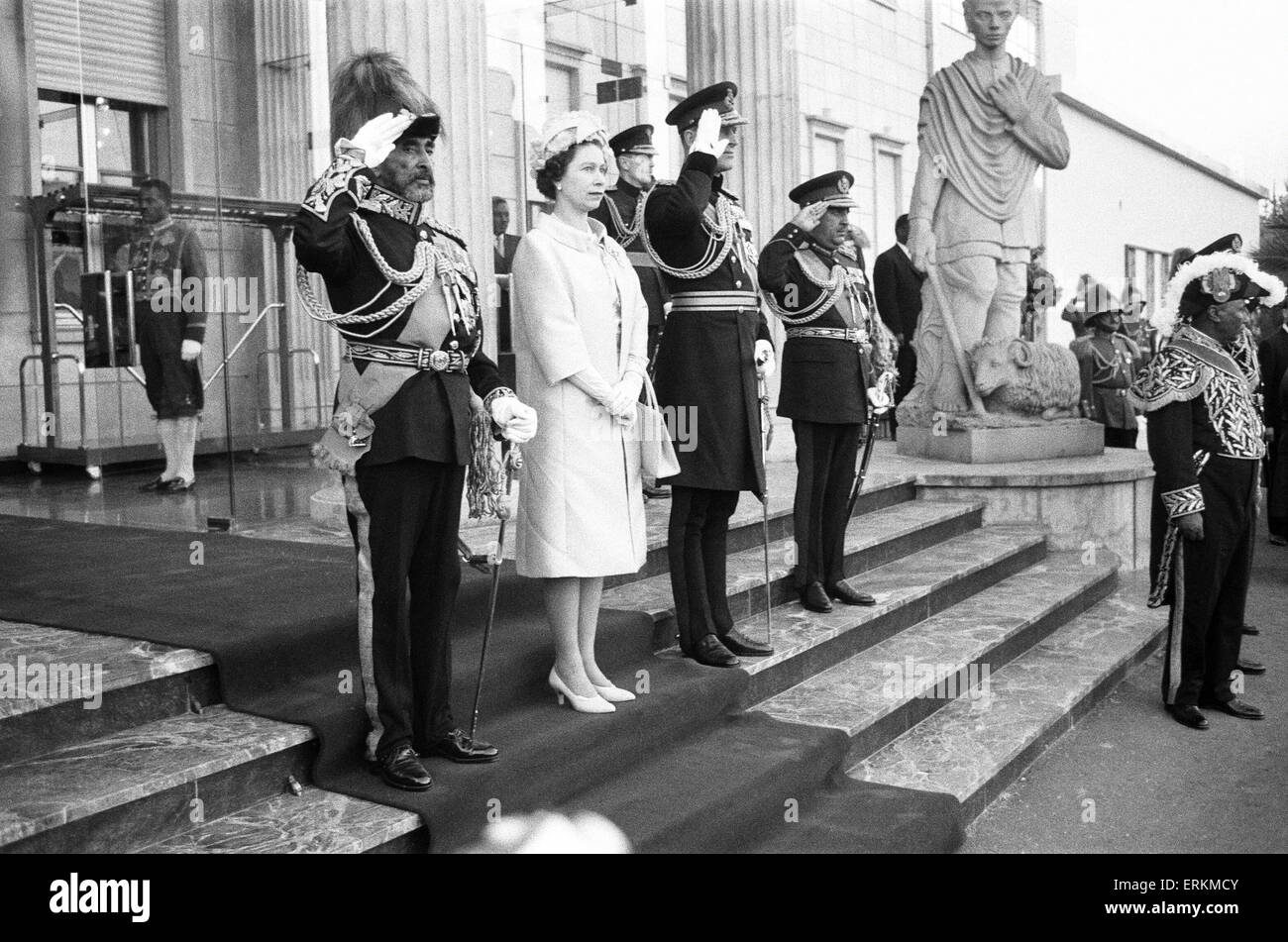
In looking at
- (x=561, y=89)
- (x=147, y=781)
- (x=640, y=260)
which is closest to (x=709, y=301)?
(x=640, y=260)

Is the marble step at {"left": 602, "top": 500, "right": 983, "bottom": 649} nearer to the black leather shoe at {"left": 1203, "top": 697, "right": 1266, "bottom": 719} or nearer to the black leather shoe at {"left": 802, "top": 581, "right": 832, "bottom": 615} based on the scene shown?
Answer: the black leather shoe at {"left": 802, "top": 581, "right": 832, "bottom": 615}

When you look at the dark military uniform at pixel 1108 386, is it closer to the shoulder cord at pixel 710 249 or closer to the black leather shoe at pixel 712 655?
the shoulder cord at pixel 710 249

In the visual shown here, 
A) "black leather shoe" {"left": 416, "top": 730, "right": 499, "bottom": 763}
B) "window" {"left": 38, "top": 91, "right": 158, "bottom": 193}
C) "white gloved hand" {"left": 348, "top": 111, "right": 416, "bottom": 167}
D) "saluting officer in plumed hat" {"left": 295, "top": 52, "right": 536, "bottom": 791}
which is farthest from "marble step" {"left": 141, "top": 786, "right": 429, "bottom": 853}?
"window" {"left": 38, "top": 91, "right": 158, "bottom": 193}

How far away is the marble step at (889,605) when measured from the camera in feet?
16.9

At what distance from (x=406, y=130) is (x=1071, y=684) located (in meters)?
3.80

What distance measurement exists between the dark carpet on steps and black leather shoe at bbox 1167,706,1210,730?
1.70 meters

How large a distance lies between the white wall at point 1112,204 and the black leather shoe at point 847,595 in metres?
18.4

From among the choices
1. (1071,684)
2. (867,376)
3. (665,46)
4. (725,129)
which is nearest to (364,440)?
(725,129)

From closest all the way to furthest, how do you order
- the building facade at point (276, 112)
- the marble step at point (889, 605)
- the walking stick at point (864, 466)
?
the marble step at point (889, 605), the walking stick at point (864, 466), the building facade at point (276, 112)

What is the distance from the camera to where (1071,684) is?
231 inches

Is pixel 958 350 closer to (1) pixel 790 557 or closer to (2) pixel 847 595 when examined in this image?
(1) pixel 790 557

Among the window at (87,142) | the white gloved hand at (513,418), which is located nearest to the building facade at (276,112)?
the window at (87,142)

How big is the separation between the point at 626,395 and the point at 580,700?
0.93 meters

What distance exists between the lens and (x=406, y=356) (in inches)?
139
